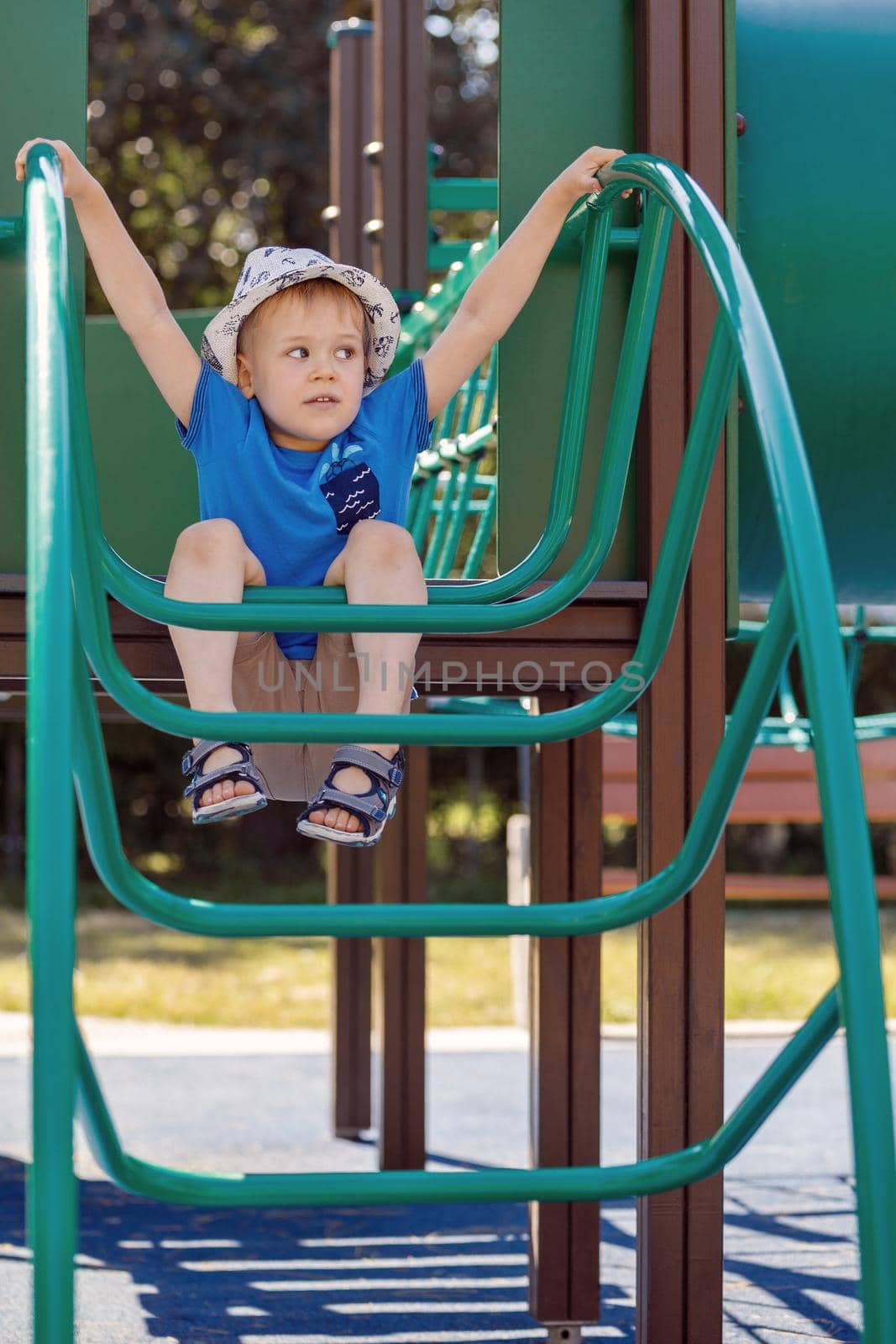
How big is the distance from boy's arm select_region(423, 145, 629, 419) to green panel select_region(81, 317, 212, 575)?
1.77 meters

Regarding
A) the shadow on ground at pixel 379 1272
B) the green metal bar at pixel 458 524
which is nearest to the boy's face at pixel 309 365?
the green metal bar at pixel 458 524

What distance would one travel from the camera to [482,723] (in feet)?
6.52

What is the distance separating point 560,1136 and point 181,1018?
4.54 m

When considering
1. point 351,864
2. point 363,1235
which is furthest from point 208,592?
point 351,864

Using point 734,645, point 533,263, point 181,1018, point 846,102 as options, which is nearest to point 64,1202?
point 533,263

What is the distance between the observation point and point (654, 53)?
8.71 feet

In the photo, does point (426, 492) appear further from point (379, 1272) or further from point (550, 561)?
point (550, 561)

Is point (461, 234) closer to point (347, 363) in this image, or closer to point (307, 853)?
point (307, 853)

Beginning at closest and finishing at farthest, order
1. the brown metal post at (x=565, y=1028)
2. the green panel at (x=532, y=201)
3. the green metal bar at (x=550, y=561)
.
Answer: the green metal bar at (x=550, y=561) < the green panel at (x=532, y=201) < the brown metal post at (x=565, y=1028)

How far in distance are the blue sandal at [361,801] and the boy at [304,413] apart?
23 cm

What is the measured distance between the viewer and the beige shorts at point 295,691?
98.2 inches

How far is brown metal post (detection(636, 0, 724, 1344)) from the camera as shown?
255cm

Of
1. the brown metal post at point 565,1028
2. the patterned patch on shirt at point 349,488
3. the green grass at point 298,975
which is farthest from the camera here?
the green grass at point 298,975

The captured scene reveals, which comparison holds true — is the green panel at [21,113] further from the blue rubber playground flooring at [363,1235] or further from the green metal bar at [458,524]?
A: the blue rubber playground flooring at [363,1235]
